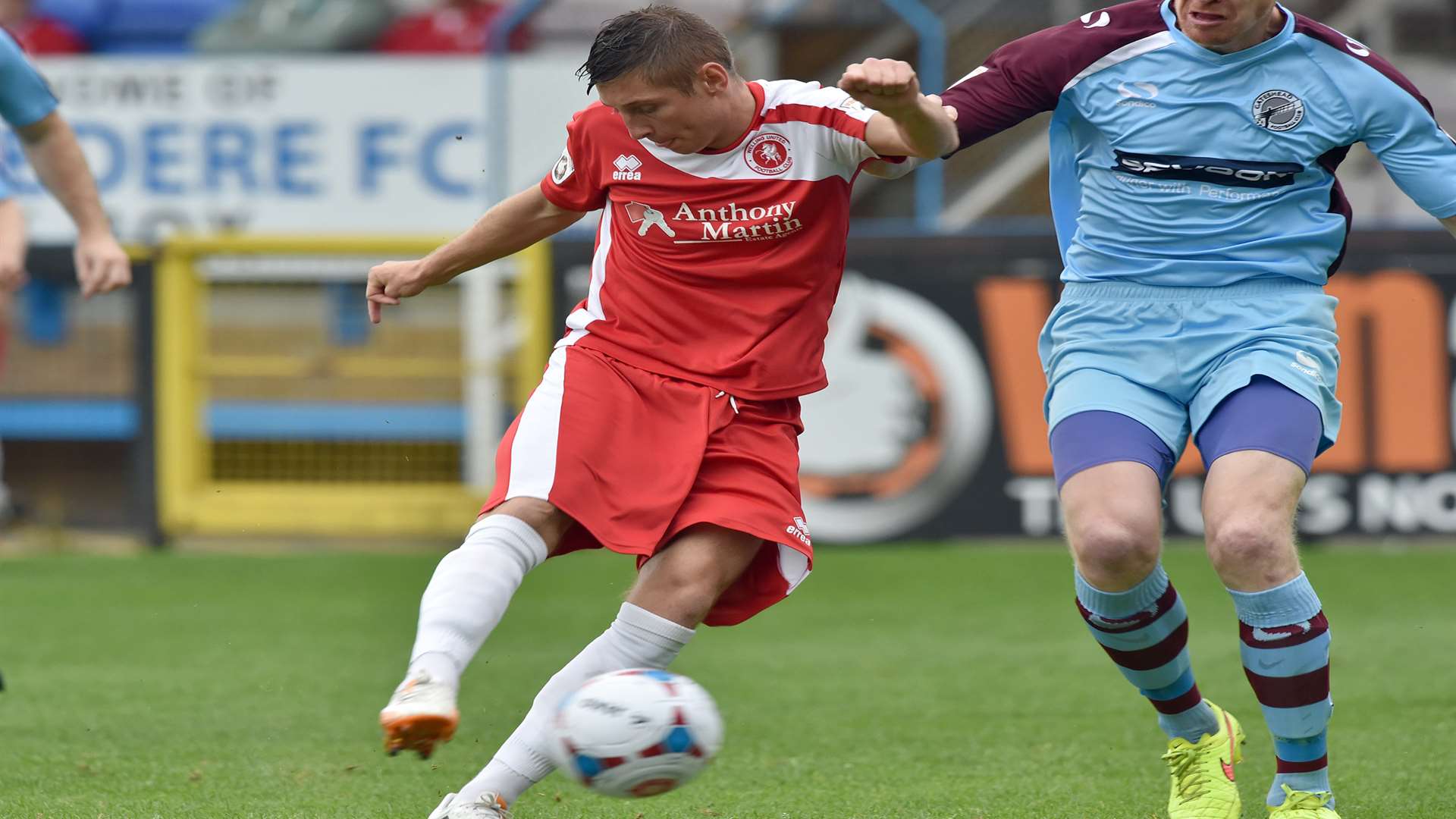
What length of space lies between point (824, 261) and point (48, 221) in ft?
30.5

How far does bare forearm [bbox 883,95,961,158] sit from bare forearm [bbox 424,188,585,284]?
0.84 metres

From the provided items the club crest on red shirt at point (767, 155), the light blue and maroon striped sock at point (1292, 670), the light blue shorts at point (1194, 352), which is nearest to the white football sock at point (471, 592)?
the club crest on red shirt at point (767, 155)

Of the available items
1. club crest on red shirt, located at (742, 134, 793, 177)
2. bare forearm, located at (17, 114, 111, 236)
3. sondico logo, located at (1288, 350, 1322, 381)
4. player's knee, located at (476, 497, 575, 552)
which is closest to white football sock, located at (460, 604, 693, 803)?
player's knee, located at (476, 497, 575, 552)

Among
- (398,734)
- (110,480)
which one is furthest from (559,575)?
(398,734)

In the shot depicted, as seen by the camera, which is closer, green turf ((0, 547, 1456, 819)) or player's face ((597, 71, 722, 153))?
player's face ((597, 71, 722, 153))

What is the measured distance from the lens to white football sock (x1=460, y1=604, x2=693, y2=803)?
13.3ft

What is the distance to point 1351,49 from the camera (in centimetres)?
433

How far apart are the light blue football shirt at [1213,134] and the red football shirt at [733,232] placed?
0.37m

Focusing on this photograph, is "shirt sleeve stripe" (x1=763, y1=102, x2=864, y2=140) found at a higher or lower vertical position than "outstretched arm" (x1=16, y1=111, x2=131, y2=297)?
higher

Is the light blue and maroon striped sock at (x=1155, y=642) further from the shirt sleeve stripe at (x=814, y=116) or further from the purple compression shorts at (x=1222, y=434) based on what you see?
the shirt sleeve stripe at (x=814, y=116)

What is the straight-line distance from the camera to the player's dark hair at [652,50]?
156 inches

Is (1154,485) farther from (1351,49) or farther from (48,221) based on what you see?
(48,221)

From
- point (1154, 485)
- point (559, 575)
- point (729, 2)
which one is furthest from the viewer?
point (729, 2)

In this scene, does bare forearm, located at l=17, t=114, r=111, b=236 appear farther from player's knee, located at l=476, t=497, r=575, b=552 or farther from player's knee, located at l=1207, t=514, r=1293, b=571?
player's knee, located at l=1207, t=514, r=1293, b=571
